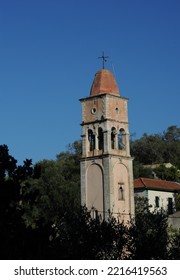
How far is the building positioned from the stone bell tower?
42.6ft

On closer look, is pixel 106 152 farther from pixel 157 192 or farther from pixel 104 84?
pixel 157 192

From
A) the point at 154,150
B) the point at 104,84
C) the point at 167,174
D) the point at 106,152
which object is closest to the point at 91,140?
the point at 106,152

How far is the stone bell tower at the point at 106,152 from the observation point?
148ft

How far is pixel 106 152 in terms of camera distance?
45.8m

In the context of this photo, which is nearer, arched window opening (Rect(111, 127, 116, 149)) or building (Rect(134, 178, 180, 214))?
arched window opening (Rect(111, 127, 116, 149))

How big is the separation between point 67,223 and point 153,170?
2105 inches

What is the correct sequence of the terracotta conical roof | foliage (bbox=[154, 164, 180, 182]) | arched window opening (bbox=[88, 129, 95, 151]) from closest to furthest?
arched window opening (bbox=[88, 129, 95, 151]), the terracotta conical roof, foliage (bbox=[154, 164, 180, 182])

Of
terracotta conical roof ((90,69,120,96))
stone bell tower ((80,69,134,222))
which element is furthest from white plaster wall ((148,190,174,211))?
terracotta conical roof ((90,69,120,96))

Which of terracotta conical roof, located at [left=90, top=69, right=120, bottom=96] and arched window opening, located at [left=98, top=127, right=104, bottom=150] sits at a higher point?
terracotta conical roof, located at [left=90, top=69, right=120, bottom=96]

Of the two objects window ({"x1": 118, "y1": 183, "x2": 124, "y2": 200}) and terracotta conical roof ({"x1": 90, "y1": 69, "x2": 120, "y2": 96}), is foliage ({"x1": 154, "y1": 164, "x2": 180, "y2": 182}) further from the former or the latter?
window ({"x1": 118, "y1": 183, "x2": 124, "y2": 200})

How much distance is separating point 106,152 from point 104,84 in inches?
242

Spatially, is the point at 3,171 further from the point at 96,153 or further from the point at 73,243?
the point at 96,153

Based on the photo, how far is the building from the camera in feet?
198

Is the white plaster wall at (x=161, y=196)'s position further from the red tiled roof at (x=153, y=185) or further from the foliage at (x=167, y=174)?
the foliage at (x=167, y=174)
